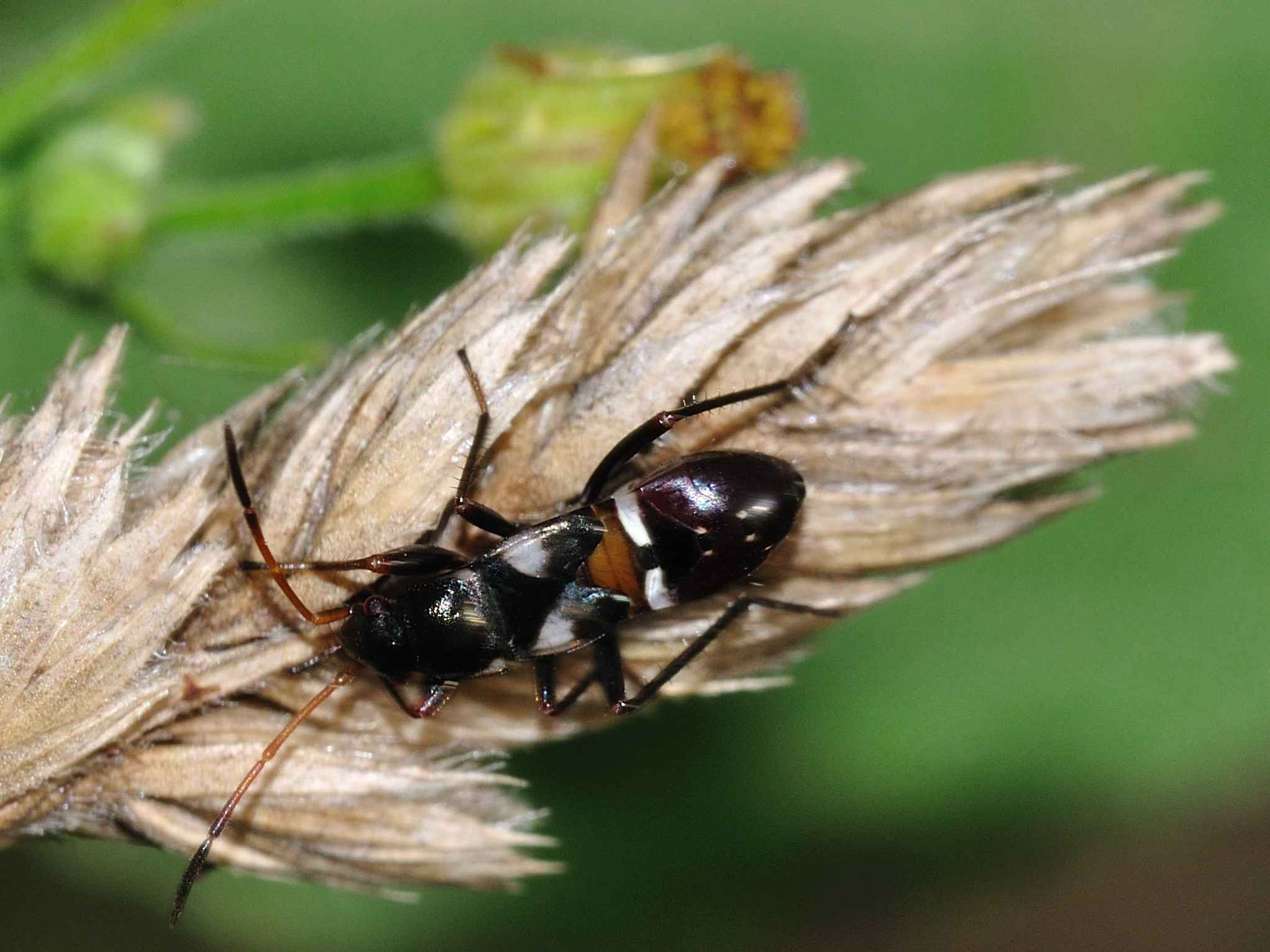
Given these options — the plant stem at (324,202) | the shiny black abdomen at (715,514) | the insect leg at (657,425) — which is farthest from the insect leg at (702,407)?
the plant stem at (324,202)

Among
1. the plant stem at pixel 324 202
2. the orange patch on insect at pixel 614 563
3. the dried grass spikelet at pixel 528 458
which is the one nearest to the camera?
the dried grass spikelet at pixel 528 458

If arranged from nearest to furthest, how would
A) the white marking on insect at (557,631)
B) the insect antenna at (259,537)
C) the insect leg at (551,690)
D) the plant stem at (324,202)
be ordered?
the insect antenna at (259,537), the insect leg at (551,690), the white marking on insect at (557,631), the plant stem at (324,202)

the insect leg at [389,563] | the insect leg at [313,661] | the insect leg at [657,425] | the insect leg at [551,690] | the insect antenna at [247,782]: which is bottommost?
the insect antenna at [247,782]

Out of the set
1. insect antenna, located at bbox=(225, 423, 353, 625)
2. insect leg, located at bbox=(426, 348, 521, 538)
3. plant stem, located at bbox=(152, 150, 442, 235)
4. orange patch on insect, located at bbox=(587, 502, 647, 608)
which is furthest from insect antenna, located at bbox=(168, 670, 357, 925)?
plant stem, located at bbox=(152, 150, 442, 235)

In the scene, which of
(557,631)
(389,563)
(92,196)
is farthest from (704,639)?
(92,196)

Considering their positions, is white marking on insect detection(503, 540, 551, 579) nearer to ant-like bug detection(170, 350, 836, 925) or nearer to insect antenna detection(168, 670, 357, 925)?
ant-like bug detection(170, 350, 836, 925)

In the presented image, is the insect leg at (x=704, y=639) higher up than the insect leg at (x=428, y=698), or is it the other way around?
the insect leg at (x=704, y=639)

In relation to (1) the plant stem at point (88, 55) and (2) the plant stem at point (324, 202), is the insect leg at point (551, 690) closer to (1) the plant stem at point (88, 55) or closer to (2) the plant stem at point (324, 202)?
(2) the plant stem at point (324, 202)
